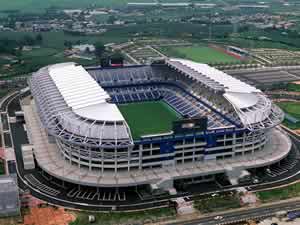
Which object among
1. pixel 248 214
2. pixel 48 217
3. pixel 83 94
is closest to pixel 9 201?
pixel 48 217

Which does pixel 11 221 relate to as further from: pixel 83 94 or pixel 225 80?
pixel 225 80

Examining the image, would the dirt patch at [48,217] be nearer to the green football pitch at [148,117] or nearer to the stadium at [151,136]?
the stadium at [151,136]

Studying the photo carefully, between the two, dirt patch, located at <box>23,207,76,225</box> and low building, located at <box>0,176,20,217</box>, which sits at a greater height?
low building, located at <box>0,176,20,217</box>

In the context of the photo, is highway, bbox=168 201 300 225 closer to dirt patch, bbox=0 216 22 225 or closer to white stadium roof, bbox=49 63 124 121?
white stadium roof, bbox=49 63 124 121

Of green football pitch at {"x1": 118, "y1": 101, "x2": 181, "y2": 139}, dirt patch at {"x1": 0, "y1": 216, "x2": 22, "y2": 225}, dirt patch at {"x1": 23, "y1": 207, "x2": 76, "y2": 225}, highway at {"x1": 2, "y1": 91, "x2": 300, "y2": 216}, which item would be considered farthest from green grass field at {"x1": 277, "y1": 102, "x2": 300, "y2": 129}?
dirt patch at {"x1": 0, "y1": 216, "x2": 22, "y2": 225}

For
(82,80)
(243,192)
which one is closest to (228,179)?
(243,192)

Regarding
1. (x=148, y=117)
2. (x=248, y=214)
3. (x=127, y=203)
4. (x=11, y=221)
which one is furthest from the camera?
(x=148, y=117)
